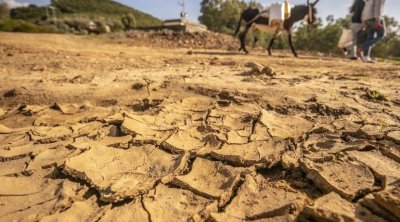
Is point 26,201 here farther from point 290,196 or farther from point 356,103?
point 356,103

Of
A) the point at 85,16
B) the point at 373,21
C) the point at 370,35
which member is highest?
the point at 85,16

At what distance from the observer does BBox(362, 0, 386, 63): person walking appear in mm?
6328

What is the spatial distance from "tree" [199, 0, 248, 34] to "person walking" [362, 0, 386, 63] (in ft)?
42.9

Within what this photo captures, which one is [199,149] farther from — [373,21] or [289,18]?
[289,18]

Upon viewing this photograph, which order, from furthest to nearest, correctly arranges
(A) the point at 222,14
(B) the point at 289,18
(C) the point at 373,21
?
(A) the point at 222,14 → (B) the point at 289,18 → (C) the point at 373,21

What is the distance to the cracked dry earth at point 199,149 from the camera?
155cm

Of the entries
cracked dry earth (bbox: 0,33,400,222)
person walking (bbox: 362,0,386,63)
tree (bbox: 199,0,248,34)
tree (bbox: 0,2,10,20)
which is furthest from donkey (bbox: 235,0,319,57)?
tree (bbox: 0,2,10,20)

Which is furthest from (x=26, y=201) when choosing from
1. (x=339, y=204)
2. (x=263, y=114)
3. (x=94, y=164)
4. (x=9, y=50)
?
(x=9, y=50)

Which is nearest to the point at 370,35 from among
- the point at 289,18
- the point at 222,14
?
the point at 289,18

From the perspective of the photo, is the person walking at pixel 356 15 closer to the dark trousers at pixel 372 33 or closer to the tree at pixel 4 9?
the dark trousers at pixel 372 33

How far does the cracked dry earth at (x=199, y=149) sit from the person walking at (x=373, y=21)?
3.40m

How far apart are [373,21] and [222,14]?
51.7ft

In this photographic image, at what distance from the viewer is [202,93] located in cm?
315

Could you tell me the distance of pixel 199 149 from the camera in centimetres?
209
